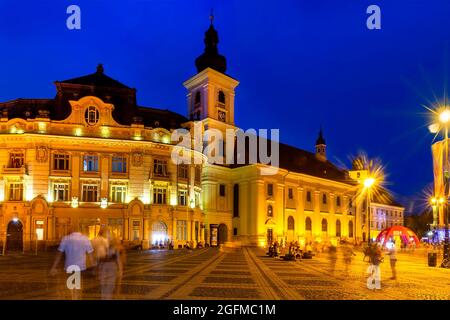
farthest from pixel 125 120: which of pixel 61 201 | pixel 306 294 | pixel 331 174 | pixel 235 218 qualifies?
pixel 331 174

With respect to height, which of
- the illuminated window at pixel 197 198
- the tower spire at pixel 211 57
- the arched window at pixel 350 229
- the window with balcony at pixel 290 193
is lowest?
the arched window at pixel 350 229

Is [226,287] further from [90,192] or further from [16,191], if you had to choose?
[16,191]

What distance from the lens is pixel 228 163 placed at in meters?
66.8

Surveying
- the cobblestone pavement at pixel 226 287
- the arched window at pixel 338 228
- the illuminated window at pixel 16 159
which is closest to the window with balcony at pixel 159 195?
the illuminated window at pixel 16 159

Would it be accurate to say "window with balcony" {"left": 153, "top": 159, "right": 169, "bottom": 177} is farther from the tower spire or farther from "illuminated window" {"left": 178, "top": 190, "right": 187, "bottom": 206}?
the tower spire

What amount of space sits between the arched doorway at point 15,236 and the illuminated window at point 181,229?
16107 millimetres

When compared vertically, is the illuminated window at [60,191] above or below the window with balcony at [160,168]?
below

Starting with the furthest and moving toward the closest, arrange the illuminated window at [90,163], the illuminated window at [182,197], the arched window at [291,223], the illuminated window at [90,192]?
the arched window at [291,223] < the illuminated window at [182,197] < the illuminated window at [90,163] < the illuminated window at [90,192]

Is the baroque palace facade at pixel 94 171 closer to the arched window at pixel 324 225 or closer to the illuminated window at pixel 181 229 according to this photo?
the illuminated window at pixel 181 229

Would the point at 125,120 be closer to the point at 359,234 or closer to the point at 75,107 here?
the point at 75,107

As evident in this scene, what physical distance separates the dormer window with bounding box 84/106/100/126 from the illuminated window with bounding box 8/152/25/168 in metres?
7.29

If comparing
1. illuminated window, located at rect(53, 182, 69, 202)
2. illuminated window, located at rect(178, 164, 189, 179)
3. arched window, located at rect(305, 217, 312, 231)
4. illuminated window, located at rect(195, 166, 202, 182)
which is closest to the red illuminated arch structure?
arched window, located at rect(305, 217, 312, 231)

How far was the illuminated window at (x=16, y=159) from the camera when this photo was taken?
154ft

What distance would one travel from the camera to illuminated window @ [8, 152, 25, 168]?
47062 mm
